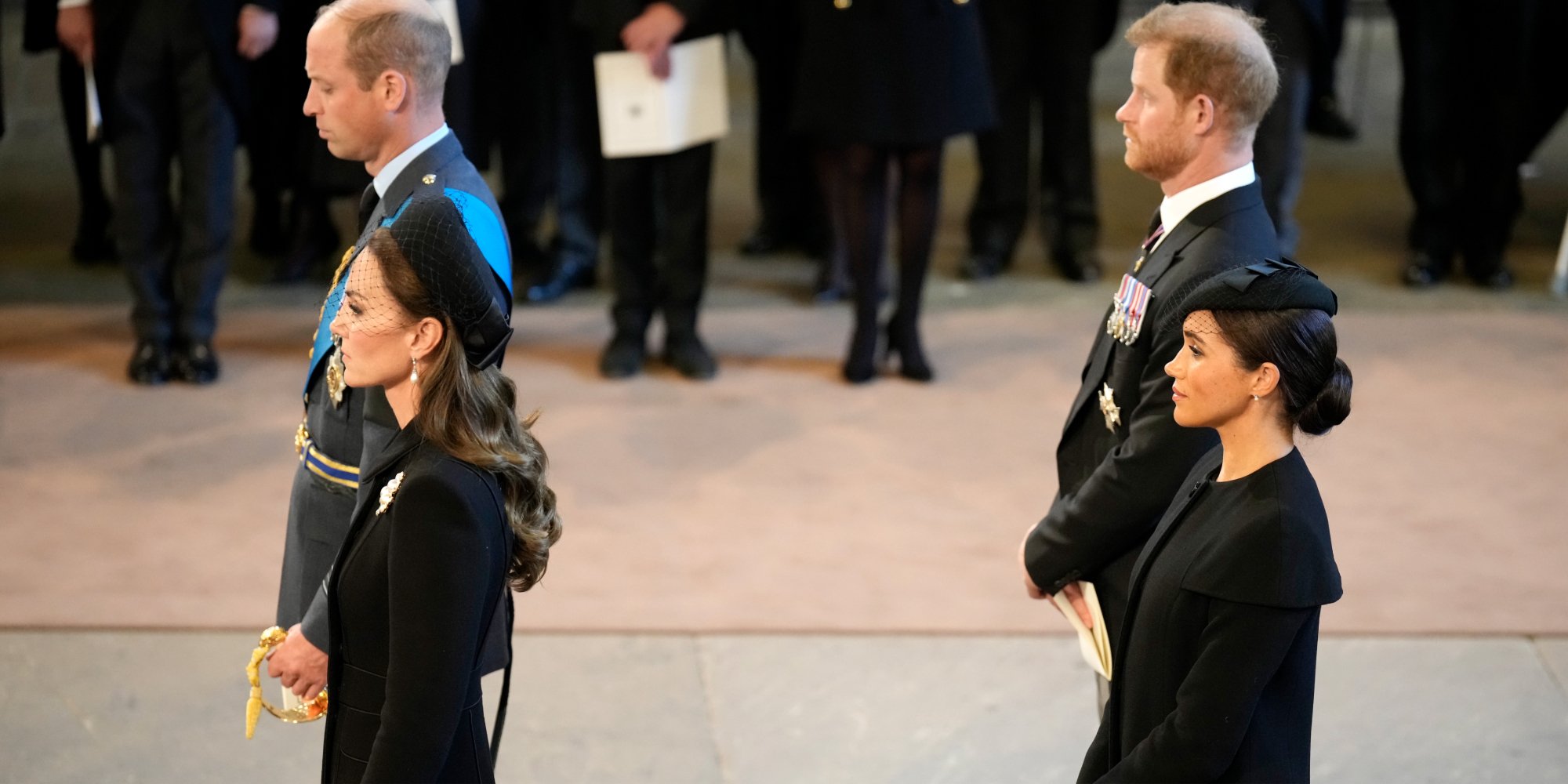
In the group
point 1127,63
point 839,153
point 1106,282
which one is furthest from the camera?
point 1127,63

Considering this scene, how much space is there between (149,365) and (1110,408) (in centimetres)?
355

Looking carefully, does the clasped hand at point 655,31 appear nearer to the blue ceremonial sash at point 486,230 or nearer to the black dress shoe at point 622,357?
the black dress shoe at point 622,357

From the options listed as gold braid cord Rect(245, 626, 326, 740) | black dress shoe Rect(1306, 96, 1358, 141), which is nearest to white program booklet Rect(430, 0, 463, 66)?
gold braid cord Rect(245, 626, 326, 740)

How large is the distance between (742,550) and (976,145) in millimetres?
2901

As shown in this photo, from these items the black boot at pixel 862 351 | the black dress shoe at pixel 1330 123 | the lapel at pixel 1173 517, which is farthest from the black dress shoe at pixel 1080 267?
the lapel at pixel 1173 517

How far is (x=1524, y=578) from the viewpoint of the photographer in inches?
163

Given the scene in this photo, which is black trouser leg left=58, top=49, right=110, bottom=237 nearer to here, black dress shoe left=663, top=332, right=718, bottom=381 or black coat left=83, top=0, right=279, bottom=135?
black coat left=83, top=0, right=279, bottom=135

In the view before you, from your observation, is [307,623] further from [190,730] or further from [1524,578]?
[1524,578]

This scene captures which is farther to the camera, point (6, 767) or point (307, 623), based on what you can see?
point (6, 767)

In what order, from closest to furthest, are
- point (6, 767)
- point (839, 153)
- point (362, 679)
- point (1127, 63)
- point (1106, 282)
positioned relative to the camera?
point (362, 679)
point (6, 767)
point (839, 153)
point (1106, 282)
point (1127, 63)

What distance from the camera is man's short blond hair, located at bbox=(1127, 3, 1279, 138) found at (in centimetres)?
255

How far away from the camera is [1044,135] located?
6605 millimetres

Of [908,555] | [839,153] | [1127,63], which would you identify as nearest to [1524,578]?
[908,555]

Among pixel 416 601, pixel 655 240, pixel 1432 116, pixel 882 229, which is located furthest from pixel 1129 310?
pixel 1432 116
